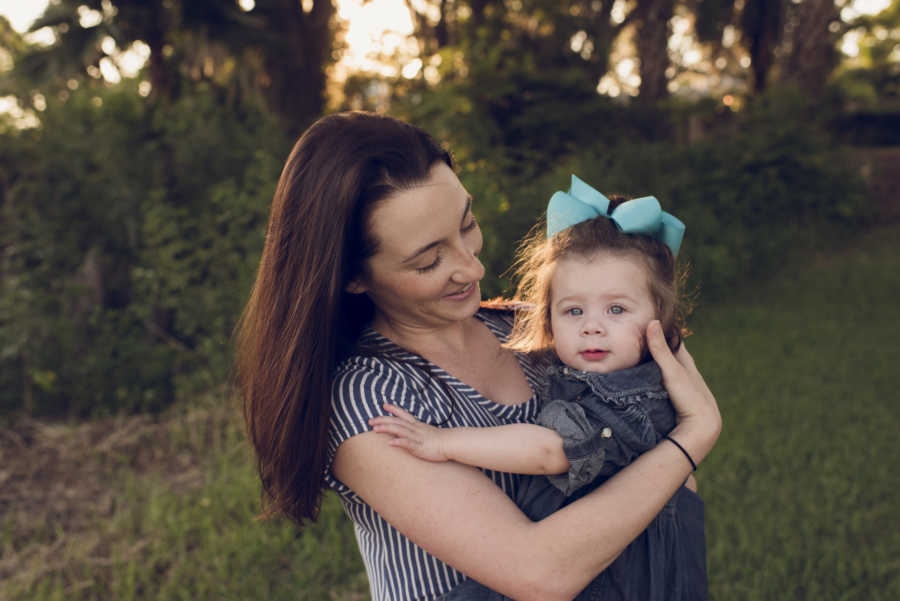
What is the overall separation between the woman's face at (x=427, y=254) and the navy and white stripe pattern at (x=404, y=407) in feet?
0.44

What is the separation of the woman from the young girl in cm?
6

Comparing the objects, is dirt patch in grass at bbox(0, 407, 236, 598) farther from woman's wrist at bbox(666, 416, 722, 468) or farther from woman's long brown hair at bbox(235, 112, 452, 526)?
woman's wrist at bbox(666, 416, 722, 468)

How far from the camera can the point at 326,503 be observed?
3865 mm

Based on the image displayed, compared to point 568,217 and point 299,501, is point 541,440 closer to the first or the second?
point 299,501

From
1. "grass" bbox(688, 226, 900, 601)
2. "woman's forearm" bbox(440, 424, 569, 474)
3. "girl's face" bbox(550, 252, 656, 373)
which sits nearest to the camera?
"woman's forearm" bbox(440, 424, 569, 474)

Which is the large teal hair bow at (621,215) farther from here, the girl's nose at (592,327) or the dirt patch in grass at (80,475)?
the dirt patch in grass at (80,475)

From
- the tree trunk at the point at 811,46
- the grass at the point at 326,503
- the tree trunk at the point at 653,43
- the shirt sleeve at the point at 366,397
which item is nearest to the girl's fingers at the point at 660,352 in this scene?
the shirt sleeve at the point at 366,397

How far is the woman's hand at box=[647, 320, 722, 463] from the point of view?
5.13ft

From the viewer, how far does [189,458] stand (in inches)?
185

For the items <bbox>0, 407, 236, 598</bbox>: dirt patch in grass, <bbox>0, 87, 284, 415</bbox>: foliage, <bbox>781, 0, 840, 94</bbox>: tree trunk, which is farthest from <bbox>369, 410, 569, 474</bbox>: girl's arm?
<bbox>781, 0, 840, 94</bbox>: tree trunk

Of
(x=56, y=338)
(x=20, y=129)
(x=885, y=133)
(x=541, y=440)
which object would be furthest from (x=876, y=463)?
(x=885, y=133)

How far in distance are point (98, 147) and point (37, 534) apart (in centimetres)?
398

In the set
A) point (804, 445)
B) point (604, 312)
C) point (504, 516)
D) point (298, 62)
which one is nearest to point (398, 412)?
point (504, 516)

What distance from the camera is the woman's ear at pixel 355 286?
1.75 meters
